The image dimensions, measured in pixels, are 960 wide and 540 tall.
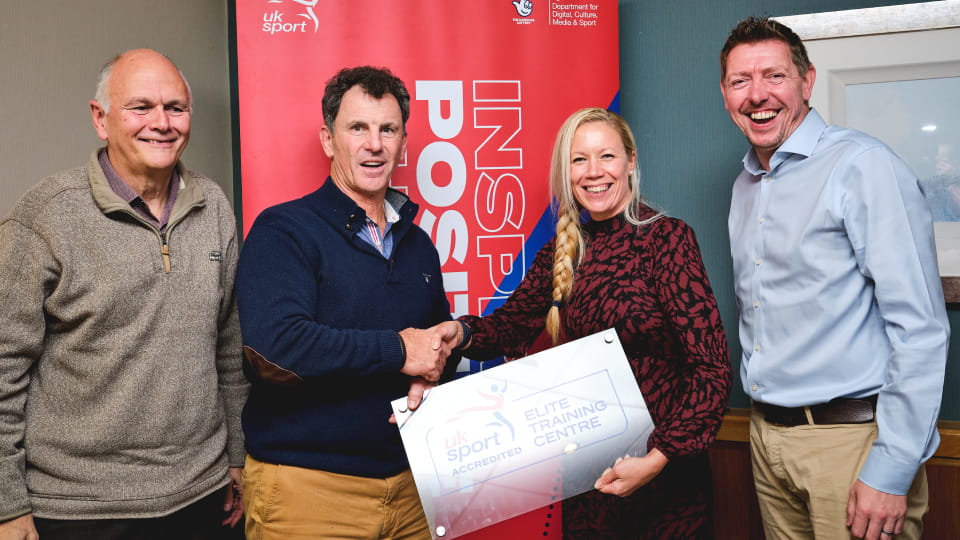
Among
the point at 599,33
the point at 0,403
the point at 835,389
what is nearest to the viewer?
the point at 0,403

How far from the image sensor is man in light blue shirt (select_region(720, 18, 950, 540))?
1.52 metres

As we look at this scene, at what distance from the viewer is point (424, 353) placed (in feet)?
5.46

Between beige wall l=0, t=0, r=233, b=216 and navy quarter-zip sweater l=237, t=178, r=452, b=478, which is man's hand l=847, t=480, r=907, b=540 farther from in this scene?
beige wall l=0, t=0, r=233, b=216

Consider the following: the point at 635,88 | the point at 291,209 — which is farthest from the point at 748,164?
the point at 291,209

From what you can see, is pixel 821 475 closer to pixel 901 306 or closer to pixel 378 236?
pixel 901 306

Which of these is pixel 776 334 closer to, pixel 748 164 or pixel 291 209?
pixel 748 164

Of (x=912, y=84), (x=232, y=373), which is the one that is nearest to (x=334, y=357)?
(x=232, y=373)

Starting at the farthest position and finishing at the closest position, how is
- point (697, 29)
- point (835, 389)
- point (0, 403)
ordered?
point (697, 29) < point (835, 389) < point (0, 403)

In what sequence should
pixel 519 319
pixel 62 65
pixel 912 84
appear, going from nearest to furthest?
pixel 519 319 < pixel 62 65 < pixel 912 84

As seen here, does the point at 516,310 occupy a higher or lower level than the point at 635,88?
lower

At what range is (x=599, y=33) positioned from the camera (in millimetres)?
2459

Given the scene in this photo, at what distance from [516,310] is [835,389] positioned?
2.81 feet

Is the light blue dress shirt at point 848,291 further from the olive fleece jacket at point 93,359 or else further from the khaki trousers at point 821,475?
the olive fleece jacket at point 93,359

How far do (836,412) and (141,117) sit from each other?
6.04 ft
